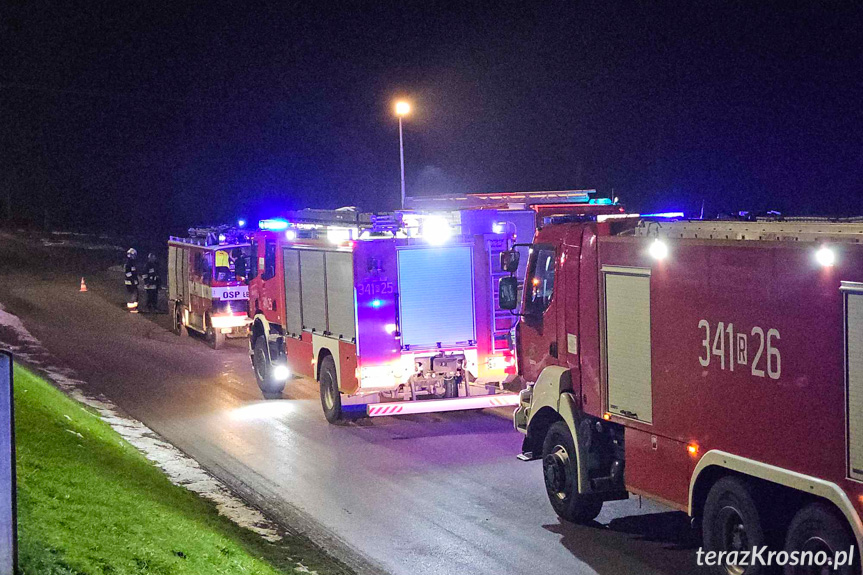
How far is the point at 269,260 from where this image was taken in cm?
1653

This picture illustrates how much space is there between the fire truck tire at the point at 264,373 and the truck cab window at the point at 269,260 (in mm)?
1067

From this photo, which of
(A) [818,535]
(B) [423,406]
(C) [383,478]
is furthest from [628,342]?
(B) [423,406]

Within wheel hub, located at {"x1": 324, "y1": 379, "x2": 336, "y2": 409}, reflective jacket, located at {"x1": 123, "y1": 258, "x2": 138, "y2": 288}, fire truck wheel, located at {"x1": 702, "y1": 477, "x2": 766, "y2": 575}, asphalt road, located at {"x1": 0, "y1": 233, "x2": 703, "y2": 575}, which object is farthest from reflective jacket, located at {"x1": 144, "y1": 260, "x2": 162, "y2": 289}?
fire truck wheel, located at {"x1": 702, "y1": 477, "x2": 766, "y2": 575}

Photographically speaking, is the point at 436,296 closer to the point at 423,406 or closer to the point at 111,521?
the point at 423,406

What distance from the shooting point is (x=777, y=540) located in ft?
22.0

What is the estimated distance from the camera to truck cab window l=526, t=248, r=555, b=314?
31.8ft

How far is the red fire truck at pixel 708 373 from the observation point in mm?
6102

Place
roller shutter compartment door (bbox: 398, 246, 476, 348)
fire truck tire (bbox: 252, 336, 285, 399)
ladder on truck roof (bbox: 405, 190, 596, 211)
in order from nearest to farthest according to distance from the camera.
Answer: roller shutter compartment door (bbox: 398, 246, 476, 348) → ladder on truck roof (bbox: 405, 190, 596, 211) → fire truck tire (bbox: 252, 336, 285, 399)

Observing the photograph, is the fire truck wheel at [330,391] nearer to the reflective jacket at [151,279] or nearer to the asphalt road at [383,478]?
the asphalt road at [383,478]

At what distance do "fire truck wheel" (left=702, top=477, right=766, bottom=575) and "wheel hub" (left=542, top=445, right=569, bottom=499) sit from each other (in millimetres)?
1993

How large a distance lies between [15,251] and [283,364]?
3737 cm

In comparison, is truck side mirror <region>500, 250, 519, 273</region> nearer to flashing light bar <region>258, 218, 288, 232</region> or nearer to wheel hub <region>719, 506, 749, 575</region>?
wheel hub <region>719, 506, 749, 575</region>

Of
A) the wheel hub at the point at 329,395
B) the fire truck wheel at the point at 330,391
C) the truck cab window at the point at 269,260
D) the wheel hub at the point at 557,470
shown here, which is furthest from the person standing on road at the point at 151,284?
the wheel hub at the point at 557,470

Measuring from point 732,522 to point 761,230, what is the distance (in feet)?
6.68
